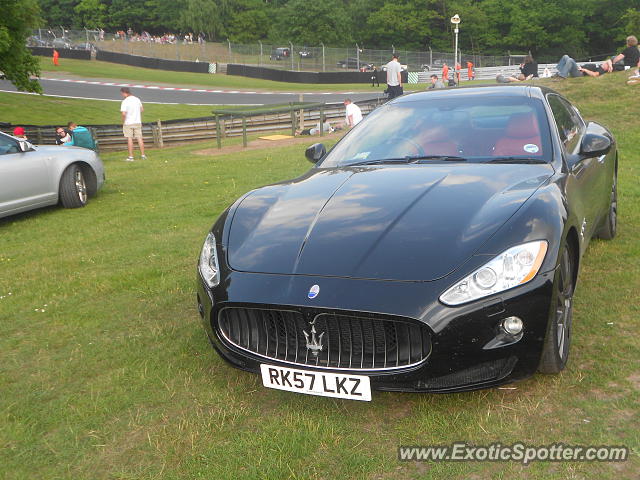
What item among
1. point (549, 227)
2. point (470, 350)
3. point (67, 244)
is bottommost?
point (67, 244)

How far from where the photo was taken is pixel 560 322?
12.0ft

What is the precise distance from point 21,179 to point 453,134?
256 inches

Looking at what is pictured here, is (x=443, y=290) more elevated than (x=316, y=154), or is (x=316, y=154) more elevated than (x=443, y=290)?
(x=316, y=154)

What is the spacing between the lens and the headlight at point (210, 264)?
12.2ft

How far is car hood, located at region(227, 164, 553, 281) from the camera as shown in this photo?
3.40 metres

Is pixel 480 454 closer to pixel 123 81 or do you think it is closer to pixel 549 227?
pixel 549 227

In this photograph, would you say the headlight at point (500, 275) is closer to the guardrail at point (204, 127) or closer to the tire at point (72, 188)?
the tire at point (72, 188)

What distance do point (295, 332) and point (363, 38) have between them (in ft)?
296

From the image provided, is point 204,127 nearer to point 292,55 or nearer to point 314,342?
point 314,342

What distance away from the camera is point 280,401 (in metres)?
3.69

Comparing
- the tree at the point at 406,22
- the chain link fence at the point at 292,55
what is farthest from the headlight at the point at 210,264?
the tree at the point at 406,22

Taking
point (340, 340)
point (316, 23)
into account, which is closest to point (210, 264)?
point (340, 340)

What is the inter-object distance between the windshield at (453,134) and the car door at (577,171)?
21 centimetres

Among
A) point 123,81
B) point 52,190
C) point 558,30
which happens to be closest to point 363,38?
point 558,30
